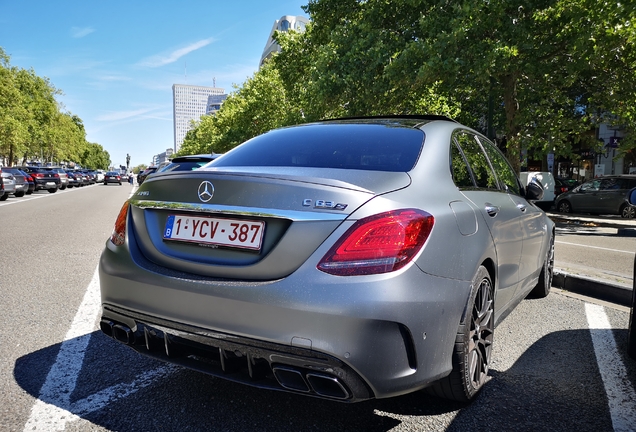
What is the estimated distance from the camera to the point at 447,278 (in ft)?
7.56

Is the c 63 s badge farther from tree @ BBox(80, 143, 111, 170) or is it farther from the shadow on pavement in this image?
tree @ BBox(80, 143, 111, 170)

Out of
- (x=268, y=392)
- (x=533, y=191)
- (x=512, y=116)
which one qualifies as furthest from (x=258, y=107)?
(x=268, y=392)

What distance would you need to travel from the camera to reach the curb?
5.00 metres

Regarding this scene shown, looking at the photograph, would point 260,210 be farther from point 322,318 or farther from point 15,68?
point 15,68

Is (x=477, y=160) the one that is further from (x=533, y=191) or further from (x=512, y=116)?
(x=512, y=116)

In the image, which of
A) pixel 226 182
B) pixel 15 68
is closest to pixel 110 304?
pixel 226 182

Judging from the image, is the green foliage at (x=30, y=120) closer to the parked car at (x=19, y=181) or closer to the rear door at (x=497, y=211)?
the parked car at (x=19, y=181)

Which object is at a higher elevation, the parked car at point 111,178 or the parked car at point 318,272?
the parked car at point 318,272

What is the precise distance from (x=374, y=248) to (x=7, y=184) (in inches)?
976

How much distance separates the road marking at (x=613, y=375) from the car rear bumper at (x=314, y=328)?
1.00m

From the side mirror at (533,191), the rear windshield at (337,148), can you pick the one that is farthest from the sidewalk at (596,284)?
the rear windshield at (337,148)

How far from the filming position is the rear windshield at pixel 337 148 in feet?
8.77

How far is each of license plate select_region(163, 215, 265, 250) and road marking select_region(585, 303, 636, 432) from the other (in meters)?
1.92

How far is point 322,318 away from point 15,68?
229 feet
